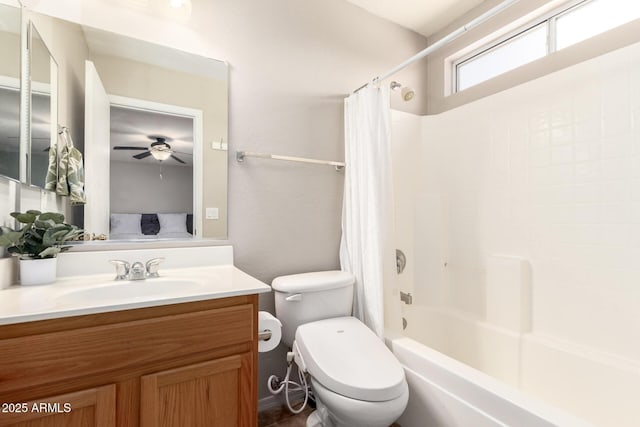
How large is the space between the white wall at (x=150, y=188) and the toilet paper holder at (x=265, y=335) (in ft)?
2.35

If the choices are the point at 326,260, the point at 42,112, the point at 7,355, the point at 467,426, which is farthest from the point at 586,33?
the point at 7,355

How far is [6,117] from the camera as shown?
1.10 metres

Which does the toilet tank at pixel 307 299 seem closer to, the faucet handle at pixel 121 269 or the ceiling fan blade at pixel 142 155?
the faucet handle at pixel 121 269

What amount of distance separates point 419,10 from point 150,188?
6.98 feet

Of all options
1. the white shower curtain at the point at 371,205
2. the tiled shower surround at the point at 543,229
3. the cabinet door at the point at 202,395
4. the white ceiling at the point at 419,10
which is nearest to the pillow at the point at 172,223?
the cabinet door at the point at 202,395

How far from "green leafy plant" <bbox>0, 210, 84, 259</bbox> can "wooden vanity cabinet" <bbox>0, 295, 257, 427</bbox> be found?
0.43 metres

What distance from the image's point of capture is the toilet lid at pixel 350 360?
120 centimetres

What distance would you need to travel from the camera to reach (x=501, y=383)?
1231mm

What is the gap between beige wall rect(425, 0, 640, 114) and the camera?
1.60 m

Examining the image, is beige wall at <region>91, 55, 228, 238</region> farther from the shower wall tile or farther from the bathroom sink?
the shower wall tile

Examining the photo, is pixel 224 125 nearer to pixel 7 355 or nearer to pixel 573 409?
pixel 7 355

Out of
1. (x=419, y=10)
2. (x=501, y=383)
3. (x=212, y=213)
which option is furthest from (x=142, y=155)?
(x=419, y=10)

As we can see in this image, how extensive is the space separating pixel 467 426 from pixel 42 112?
2113mm

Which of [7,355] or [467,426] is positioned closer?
[7,355]
